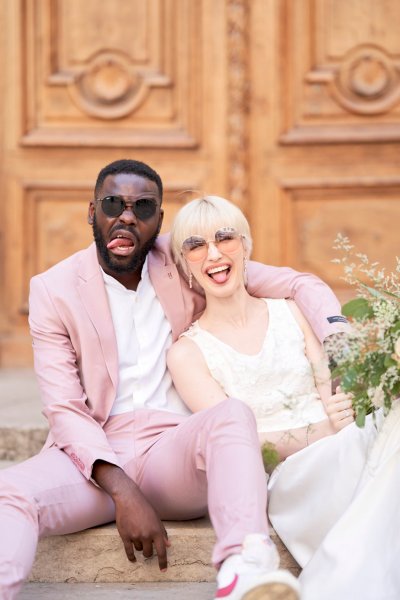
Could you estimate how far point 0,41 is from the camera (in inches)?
223

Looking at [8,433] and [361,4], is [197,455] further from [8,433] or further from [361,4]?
[361,4]

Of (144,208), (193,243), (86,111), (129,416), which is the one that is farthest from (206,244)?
(86,111)

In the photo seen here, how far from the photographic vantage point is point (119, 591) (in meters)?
3.36

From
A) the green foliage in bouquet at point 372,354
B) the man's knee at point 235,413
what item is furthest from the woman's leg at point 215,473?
the green foliage in bouquet at point 372,354

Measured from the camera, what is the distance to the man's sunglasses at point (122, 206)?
3.67 m

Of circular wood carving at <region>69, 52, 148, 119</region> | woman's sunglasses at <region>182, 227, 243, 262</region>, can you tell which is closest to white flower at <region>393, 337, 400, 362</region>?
woman's sunglasses at <region>182, 227, 243, 262</region>

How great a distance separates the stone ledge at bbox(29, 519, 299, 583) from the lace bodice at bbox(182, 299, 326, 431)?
443mm

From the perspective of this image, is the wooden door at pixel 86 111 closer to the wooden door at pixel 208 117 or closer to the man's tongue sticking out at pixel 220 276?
the wooden door at pixel 208 117

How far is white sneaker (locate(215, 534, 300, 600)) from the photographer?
2641mm

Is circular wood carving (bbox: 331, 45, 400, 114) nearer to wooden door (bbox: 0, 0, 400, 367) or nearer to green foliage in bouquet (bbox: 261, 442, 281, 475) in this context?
wooden door (bbox: 0, 0, 400, 367)

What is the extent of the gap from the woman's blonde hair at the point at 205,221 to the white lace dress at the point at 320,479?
1.03 feet

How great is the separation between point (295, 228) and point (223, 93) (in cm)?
82

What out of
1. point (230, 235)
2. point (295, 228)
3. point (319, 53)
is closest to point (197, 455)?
point (230, 235)

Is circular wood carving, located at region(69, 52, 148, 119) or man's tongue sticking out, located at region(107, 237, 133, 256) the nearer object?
man's tongue sticking out, located at region(107, 237, 133, 256)
